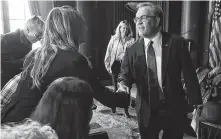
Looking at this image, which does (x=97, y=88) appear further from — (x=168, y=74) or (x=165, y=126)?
(x=165, y=126)

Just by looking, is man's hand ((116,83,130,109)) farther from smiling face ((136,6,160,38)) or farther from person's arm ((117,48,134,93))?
smiling face ((136,6,160,38))

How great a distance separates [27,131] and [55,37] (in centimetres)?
43

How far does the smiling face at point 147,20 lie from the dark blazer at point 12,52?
66cm

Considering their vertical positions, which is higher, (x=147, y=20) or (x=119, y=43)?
(x=147, y=20)

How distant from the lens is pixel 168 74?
5.26ft

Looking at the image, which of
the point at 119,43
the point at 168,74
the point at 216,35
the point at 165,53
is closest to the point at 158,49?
the point at 165,53

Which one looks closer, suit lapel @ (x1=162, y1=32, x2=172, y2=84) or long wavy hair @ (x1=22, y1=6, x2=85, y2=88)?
long wavy hair @ (x1=22, y1=6, x2=85, y2=88)

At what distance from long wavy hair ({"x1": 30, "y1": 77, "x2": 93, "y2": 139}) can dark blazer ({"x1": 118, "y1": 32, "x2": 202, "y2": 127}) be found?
50 centimetres

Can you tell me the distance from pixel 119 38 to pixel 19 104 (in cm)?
231

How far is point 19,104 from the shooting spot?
115cm

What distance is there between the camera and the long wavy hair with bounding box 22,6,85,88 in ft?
3.75

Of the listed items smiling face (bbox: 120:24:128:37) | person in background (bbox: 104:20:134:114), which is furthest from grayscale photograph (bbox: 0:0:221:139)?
smiling face (bbox: 120:24:128:37)

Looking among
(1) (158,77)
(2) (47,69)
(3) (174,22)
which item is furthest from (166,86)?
(3) (174,22)

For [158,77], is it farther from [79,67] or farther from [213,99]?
[213,99]
